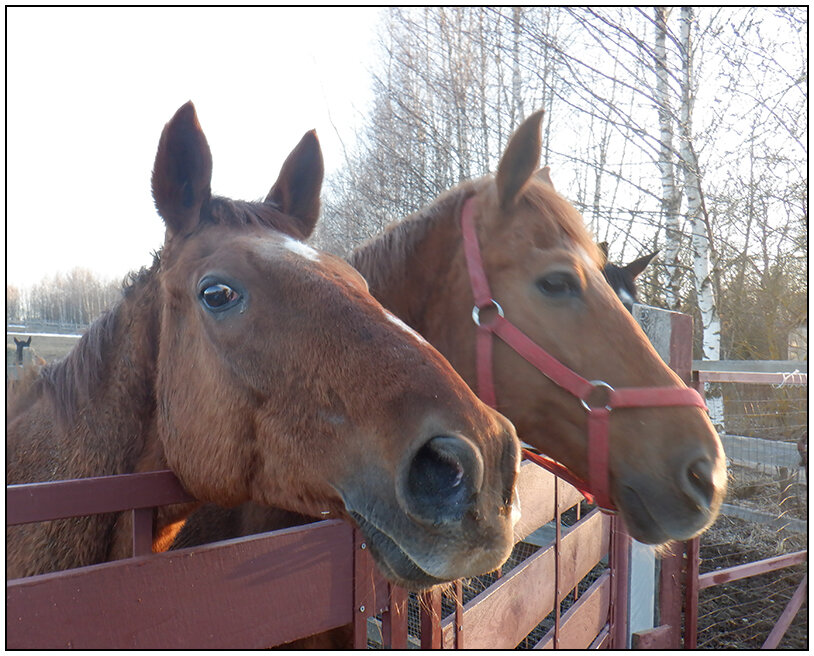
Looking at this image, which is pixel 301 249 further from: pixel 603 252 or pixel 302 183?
pixel 603 252

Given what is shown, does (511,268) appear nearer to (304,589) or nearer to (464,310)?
(464,310)

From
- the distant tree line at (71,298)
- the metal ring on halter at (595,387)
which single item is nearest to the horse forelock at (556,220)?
the metal ring on halter at (595,387)

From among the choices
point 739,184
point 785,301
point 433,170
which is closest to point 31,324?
point 433,170

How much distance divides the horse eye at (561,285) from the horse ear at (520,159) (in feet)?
1.55

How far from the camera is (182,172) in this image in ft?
5.65

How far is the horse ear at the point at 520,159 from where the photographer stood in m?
2.36

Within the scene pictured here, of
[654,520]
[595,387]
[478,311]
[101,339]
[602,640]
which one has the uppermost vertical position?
[478,311]

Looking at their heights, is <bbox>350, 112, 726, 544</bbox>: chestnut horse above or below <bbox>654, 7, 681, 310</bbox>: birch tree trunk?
below

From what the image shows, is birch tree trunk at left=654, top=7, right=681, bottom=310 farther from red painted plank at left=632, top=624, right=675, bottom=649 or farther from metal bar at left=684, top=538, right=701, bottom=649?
red painted plank at left=632, top=624, right=675, bottom=649

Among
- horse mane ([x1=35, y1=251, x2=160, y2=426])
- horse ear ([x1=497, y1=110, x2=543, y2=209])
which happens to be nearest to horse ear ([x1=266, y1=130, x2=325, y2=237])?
horse mane ([x1=35, y1=251, x2=160, y2=426])

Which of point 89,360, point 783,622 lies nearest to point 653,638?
point 783,622

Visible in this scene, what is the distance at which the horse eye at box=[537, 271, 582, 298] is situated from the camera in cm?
218

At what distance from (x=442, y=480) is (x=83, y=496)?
31.2 inches

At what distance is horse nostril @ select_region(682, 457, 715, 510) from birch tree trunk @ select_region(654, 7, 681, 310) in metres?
6.52
